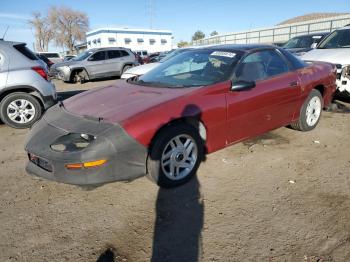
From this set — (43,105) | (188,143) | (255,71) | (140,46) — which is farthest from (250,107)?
(140,46)

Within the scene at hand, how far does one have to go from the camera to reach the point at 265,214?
2955 mm

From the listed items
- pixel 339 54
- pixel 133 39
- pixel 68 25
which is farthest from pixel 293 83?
pixel 68 25

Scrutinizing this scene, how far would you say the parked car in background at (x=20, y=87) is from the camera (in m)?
6.02

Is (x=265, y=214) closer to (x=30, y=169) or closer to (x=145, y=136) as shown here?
(x=145, y=136)

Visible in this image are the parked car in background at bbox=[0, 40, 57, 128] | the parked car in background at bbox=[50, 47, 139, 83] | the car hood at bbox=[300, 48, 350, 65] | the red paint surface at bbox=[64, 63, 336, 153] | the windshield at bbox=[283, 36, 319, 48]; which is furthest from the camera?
the parked car in background at bbox=[50, 47, 139, 83]

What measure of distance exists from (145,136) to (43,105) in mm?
4121

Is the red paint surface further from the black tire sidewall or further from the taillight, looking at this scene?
the taillight

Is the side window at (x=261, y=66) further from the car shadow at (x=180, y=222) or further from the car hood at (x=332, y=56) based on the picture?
the car hood at (x=332, y=56)

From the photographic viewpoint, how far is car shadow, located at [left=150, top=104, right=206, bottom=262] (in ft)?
8.13

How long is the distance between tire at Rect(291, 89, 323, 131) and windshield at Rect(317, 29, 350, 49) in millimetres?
3141

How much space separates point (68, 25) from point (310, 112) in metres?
71.4

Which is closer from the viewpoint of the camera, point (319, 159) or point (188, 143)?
point (188, 143)

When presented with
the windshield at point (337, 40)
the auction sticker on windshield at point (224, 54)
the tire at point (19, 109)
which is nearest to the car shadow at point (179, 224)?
the auction sticker on windshield at point (224, 54)

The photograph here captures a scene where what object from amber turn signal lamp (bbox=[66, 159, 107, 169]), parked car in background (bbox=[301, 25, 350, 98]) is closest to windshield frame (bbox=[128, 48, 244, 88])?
amber turn signal lamp (bbox=[66, 159, 107, 169])
